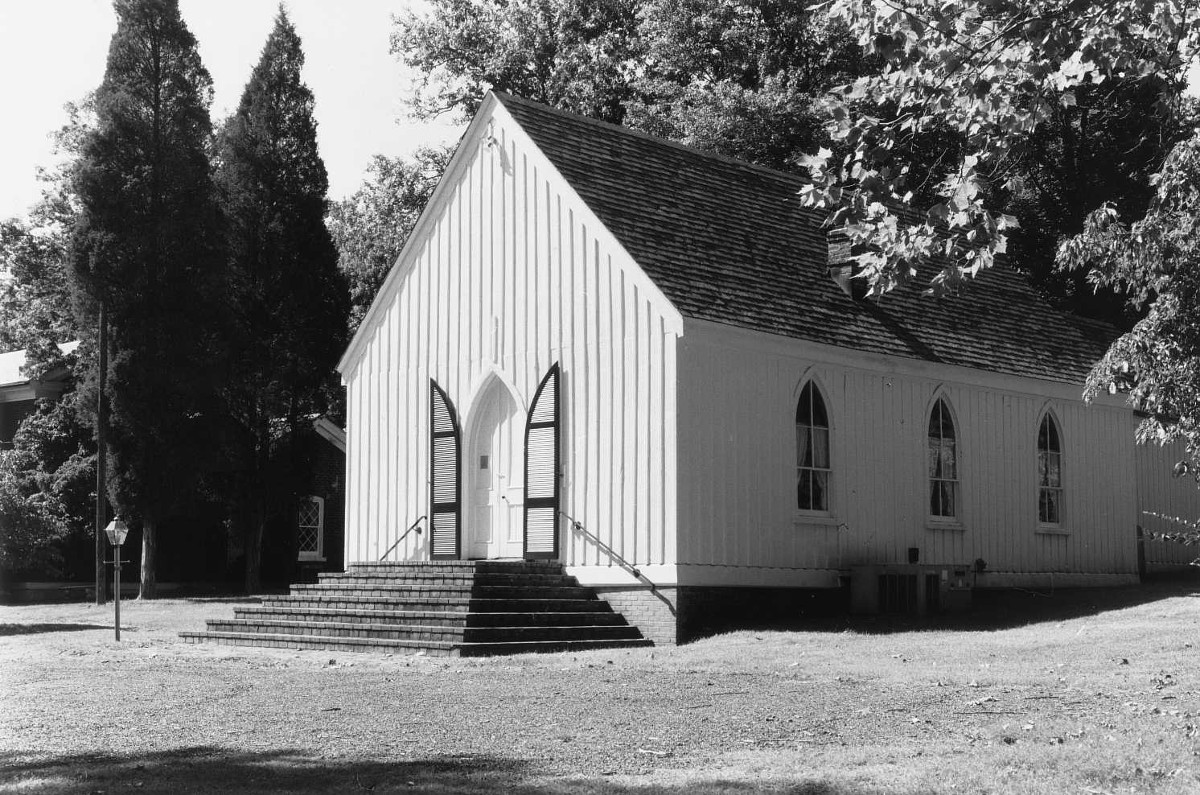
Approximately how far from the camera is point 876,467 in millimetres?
22125

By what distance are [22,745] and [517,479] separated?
39.5 ft

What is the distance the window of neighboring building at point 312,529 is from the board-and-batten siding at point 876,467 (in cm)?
2049

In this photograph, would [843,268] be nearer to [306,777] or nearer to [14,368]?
[306,777]

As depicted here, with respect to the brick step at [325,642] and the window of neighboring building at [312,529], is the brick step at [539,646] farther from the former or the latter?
the window of neighboring building at [312,529]

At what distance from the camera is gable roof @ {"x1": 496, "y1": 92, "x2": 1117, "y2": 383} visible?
20.5m

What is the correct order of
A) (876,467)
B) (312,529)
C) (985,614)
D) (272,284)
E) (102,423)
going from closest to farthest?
(985,614)
(876,467)
(102,423)
(272,284)
(312,529)

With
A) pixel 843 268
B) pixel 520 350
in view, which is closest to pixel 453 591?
pixel 520 350

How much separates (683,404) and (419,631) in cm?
465

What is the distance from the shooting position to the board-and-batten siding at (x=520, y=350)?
19656mm

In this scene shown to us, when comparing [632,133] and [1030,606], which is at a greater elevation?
[632,133]

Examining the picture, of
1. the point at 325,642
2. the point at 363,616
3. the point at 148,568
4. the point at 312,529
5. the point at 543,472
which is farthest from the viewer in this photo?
the point at 312,529

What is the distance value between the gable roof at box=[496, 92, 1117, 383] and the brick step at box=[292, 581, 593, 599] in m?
4.24

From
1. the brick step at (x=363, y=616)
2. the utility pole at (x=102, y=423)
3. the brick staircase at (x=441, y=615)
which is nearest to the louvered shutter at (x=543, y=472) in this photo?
A: the brick staircase at (x=441, y=615)

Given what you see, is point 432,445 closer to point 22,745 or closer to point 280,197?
point 22,745
